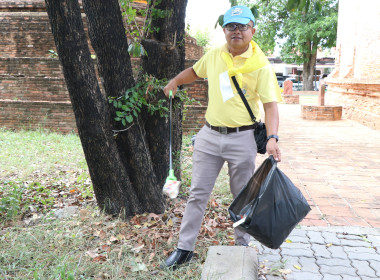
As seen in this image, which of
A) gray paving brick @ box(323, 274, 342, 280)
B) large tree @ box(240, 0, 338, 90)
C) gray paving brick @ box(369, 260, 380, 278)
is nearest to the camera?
gray paving brick @ box(323, 274, 342, 280)

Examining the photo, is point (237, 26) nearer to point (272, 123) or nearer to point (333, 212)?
point (272, 123)

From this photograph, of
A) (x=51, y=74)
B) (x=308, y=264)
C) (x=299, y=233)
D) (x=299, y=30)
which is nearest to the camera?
(x=308, y=264)

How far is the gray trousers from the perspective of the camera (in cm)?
291

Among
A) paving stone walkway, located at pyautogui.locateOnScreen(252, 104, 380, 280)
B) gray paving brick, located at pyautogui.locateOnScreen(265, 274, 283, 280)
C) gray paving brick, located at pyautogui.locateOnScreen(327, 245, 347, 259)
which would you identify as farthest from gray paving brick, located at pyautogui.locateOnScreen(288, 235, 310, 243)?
gray paving brick, located at pyautogui.locateOnScreen(265, 274, 283, 280)

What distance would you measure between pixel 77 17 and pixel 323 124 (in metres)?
9.89

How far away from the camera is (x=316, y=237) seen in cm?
369

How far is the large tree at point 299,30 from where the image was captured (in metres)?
26.6

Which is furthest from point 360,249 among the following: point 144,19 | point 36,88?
point 36,88

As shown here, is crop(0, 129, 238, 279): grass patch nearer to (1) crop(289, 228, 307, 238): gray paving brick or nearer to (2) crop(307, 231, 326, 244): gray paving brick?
(1) crop(289, 228, 307, 238): gray paving brick

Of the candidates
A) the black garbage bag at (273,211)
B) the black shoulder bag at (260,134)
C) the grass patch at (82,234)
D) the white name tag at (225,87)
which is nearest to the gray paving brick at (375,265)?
the black garbage bag at (273,211)

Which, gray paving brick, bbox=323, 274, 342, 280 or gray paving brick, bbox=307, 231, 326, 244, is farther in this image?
gray paving brick, bbox=307, 231, 326, 244

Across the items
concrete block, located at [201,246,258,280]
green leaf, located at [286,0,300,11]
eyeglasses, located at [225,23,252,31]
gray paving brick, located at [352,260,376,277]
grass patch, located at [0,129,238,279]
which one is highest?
green leaf, located at [286,0,300,11]

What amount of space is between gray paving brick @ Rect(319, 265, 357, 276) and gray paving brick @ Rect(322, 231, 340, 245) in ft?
1.57

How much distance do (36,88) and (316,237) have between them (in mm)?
8030
